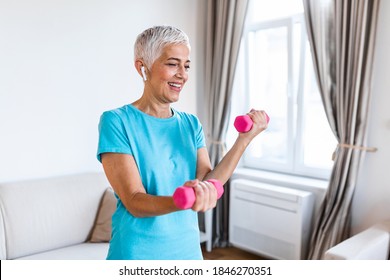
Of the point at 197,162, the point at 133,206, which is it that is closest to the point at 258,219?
the point at 197,162

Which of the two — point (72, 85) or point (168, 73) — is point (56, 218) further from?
point (168, 73)

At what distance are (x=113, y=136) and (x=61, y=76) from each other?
197 cm

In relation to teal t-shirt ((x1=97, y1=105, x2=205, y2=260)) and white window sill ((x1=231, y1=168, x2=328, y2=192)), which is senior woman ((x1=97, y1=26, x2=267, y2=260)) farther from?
white window sill ((x1=231, y1=168, x2=328, y2=192))

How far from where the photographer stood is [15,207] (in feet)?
7.72

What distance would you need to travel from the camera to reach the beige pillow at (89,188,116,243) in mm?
2551

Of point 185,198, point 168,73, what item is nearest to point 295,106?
point 168,73

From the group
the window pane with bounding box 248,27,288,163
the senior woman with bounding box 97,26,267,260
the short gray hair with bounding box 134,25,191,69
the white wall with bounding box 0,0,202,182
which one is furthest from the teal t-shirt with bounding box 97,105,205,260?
the window pane with bounding box 248,27,288,163

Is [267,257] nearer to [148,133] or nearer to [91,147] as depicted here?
[91,147]

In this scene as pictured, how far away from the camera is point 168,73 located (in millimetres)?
958

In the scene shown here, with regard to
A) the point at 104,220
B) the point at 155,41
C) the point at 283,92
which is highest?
the point at 155,41

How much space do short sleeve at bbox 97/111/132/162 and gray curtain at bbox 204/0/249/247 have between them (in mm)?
2441

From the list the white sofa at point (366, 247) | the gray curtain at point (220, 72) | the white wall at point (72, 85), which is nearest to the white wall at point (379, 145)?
the white wall at point (72, 85)

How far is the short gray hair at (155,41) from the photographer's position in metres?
0.95

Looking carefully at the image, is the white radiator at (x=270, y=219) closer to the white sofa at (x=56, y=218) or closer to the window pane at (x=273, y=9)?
the white sofa at (x=56, y=218)
